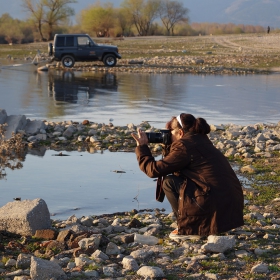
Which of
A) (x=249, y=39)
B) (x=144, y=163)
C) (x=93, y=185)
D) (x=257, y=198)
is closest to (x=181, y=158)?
(x=144, y=163)

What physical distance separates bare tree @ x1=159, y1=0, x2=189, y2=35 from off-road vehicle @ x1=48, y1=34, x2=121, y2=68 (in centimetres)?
5984

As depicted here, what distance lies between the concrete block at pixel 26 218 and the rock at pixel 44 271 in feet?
4.66

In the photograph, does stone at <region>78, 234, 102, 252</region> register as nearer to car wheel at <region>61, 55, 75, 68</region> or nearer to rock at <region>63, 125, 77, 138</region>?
rock at <region>63, 125, 77, 138</region>

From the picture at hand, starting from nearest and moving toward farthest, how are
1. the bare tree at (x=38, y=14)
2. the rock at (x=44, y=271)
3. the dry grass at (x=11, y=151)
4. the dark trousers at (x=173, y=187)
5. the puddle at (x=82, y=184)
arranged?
the rock at (x=44, y=271) < the dark trousers at (x=173, y=187) < the puddle at (x=82, y=184) < the dry grass at (x=11, y=151) < the bare tree at (x=38, y=14)

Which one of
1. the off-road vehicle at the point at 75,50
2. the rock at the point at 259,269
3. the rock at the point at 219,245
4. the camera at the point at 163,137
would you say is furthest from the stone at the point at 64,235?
the off-road vehicle at the point at 75,50

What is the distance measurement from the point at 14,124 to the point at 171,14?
85.7 m

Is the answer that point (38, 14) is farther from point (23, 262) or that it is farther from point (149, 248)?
point (23, 262)

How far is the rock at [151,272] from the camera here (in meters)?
5.21

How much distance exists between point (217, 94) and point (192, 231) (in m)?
15.8

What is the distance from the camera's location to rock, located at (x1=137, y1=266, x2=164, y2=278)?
521 centimetres

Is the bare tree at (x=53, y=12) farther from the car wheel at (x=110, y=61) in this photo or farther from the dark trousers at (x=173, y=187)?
the dark trousers at (x=173, y=187)

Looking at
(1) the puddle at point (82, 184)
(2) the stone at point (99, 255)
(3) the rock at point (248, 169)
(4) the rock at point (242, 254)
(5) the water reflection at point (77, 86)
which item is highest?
(5) the water reflection at point (77, 86)

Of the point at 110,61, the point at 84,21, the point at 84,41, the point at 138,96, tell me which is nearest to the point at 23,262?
the point at 138,96

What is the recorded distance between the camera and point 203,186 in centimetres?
610
